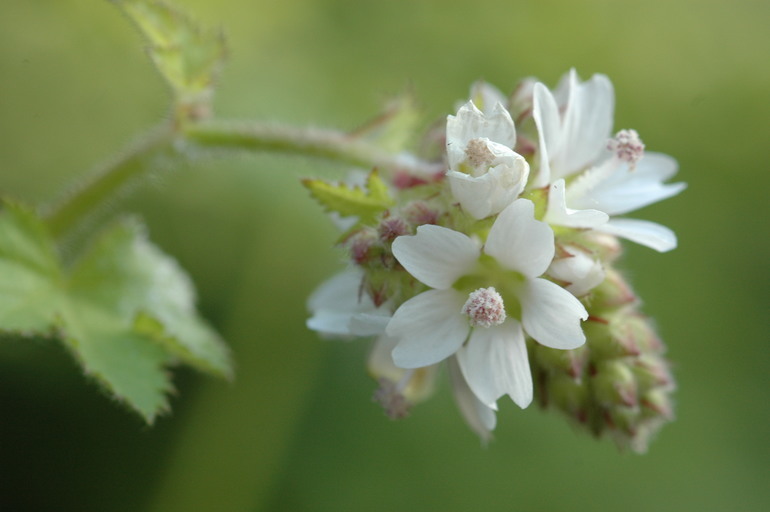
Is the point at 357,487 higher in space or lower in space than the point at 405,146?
lower

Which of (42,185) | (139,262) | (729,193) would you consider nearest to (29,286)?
(139,262)

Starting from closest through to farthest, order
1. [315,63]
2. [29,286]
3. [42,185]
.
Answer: [29,286] < [42,185] < [315,63]

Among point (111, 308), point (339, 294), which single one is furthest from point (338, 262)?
point (339, 294)

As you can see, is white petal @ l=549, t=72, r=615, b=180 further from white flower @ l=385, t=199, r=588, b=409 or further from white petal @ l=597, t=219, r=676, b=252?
white flower @ l=385, t=199, r=588, b=409

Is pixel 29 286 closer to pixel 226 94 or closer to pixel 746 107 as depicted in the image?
pixel 226 94

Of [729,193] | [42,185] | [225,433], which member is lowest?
[225,433]

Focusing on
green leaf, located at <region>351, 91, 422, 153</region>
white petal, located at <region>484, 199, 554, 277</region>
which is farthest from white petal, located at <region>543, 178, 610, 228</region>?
green leaf, located at <region>351, 91, 422, 153</region>
